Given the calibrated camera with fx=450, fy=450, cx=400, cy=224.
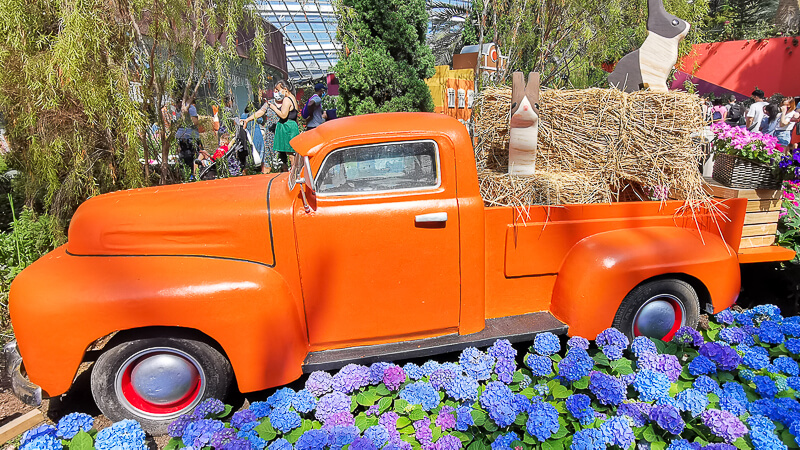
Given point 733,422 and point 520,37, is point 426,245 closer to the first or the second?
point 733,422

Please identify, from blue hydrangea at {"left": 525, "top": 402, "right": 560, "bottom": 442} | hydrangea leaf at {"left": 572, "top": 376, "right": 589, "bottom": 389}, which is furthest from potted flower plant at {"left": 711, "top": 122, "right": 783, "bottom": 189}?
blue hydrangea at {"left": 525, "top": 402, "right": 560, "bottom": 442}

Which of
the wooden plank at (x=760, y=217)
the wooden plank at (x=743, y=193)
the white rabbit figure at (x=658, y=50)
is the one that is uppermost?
the white rabbit figure at (x=658, y=50)

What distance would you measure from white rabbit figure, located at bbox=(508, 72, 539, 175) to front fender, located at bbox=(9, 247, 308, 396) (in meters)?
1.99

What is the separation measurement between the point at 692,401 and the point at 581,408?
0.55 metres

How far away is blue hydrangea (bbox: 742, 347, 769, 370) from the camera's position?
101 inches

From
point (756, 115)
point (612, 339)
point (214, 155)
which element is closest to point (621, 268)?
point (612, 339)

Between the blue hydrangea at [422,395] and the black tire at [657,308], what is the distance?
1.57 m

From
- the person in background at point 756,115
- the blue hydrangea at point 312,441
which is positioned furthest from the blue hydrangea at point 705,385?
the person in background at point 756,115

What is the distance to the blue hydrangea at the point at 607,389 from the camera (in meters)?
2.31

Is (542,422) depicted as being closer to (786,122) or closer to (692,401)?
(692,401)

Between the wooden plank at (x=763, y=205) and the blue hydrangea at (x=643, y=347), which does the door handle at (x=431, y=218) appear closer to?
the blue hydrangea at (x=643, y=347)

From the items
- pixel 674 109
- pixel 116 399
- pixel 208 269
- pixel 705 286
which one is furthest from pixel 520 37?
pixel 116 399

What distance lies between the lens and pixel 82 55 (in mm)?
3664

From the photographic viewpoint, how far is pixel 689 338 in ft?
9.32
